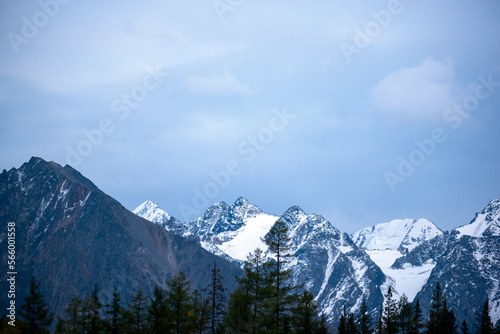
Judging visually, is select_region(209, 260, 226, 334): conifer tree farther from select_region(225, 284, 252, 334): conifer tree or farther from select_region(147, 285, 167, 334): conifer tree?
select_region(147, 285, 167, 334): conifer tree

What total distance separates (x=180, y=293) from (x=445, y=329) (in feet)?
125

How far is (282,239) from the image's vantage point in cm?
4478

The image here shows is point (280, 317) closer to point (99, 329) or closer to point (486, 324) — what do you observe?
point (99, 329)

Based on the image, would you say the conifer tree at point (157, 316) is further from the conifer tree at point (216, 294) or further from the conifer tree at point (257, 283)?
the conifer tree at point (257, 283)

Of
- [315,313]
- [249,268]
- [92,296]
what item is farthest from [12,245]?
[315,313]

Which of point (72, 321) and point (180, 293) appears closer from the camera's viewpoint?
point (180, 293)

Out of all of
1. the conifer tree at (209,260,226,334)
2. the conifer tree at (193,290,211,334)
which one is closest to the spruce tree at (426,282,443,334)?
the conifer tree at (209,260,226,334)

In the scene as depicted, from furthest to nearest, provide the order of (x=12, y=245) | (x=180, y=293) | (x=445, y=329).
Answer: (x=445, y=329), (x=12, y=245), (x=180, y=293)

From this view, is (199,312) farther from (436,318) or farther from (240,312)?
(436,318)

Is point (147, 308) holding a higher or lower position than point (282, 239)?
lower

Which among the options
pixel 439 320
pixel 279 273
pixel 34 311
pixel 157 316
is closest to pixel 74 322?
pixel 34 311

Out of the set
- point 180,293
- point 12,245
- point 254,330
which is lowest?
point 254,330

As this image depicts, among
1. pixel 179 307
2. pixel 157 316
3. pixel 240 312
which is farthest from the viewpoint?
pixel 157 316

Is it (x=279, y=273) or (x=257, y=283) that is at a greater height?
(x=279, y=273)
